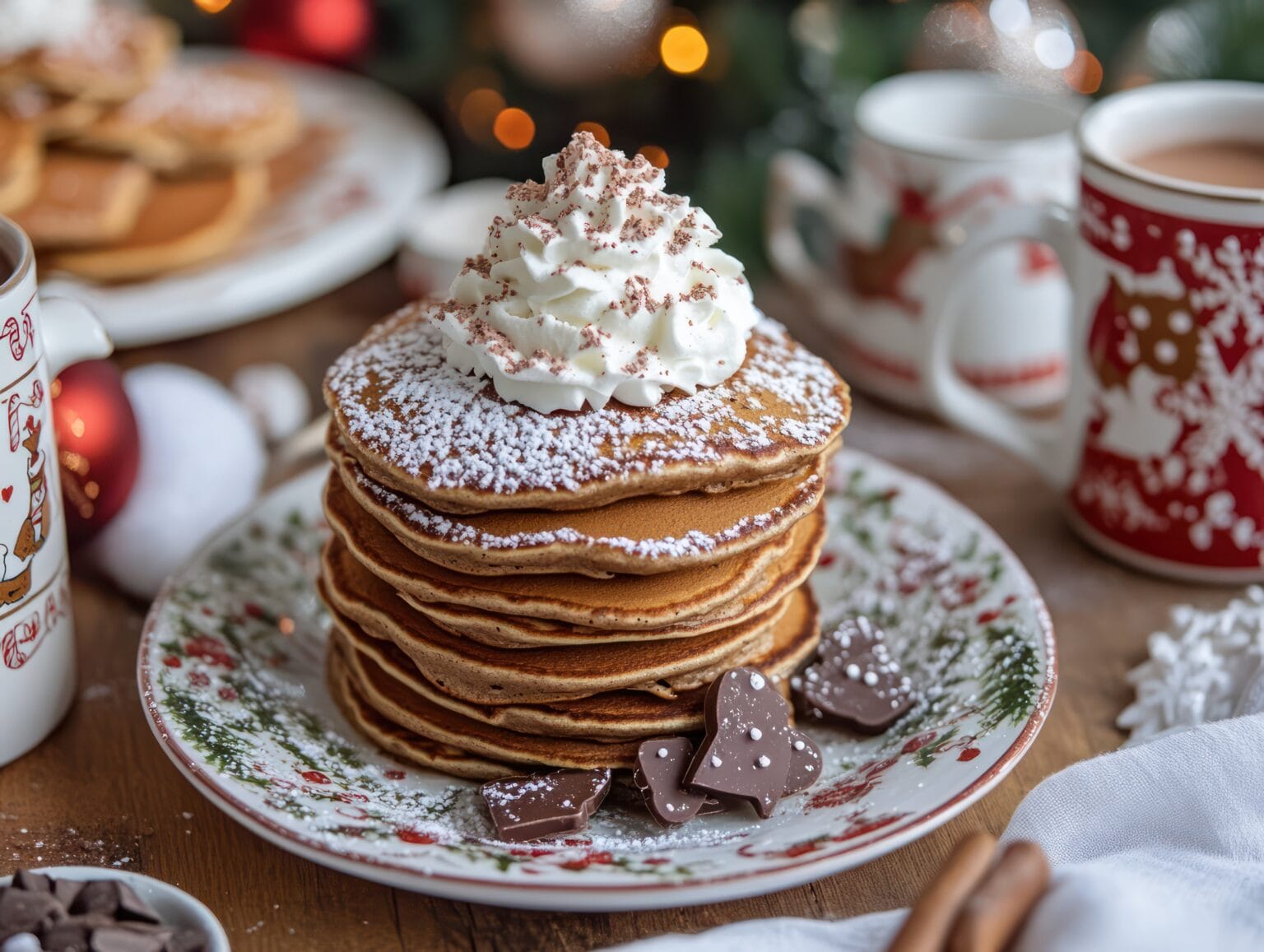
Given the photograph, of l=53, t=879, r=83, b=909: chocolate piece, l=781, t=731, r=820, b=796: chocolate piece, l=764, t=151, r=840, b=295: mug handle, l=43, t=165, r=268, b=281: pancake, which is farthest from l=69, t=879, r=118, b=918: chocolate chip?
l=764, t=151, r=840, b=295: mug handle

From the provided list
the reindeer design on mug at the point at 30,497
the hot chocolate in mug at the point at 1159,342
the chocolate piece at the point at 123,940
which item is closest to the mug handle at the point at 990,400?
the hot chocolate in mug at the point at 1159,342

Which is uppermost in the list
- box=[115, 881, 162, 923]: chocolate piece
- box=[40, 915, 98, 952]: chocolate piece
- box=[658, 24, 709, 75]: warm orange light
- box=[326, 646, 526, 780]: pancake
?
box=[658, 24, 709, 75]: warm orange light

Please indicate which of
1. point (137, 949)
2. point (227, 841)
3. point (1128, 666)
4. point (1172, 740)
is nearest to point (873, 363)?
point (1128, 666)

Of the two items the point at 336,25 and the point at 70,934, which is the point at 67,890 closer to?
the point at 70,934

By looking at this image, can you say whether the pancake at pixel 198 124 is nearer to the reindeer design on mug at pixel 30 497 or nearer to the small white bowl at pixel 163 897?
the reindeer design on mug at pixel 30 497

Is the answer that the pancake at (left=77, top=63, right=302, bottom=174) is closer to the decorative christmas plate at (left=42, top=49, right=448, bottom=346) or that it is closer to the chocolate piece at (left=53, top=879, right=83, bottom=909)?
the decorative christmas plate at (left=42, top=49, right=448, bottom=346)

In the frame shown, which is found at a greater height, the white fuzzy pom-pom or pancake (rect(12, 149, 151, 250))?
pancake (rect(12, 149, 151, 250))

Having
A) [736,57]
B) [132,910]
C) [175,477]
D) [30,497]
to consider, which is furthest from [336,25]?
[132,910]

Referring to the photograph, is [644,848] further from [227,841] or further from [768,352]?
[768,352]
